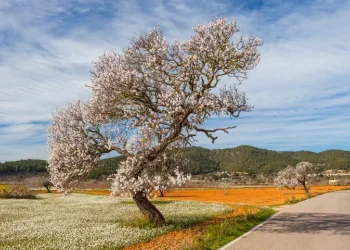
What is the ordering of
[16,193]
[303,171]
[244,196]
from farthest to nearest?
[244,196]
[303,171]
[16,193]

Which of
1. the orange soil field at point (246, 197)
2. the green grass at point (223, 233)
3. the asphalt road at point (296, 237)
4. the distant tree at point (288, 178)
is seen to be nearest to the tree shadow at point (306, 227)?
the asphalt road at point (296, 237)

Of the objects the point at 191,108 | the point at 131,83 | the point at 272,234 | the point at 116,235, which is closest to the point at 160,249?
the point at 116,235

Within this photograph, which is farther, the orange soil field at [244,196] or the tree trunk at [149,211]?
the orange soil field at [244,196]

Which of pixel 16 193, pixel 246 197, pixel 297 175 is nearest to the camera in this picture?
pixel 16 193

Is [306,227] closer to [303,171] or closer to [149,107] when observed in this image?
[149,107]

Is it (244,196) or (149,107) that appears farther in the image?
(244,196)

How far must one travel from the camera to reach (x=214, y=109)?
798 inches

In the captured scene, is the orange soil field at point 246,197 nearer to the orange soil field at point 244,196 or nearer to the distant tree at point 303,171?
the orange soil field at point 244,196

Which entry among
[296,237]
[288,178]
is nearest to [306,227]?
[296,237]

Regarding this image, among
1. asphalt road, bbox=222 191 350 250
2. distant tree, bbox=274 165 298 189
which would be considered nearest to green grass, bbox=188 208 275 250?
asphalt road, bbox=222 191 350 250

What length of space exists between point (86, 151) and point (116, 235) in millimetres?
5533

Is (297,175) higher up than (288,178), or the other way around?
(297,175)

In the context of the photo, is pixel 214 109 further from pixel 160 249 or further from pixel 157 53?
pixel 160 249

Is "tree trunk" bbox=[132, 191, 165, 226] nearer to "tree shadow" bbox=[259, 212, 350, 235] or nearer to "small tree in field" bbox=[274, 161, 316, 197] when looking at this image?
"tree shadow" bbox=[259, 212, 350, 235]
